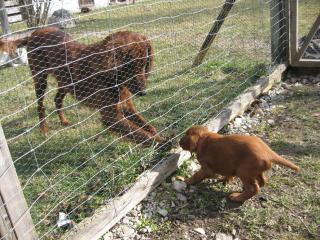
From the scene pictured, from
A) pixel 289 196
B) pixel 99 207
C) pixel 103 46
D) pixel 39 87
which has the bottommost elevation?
pixel 289 196

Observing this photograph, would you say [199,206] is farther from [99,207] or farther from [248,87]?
[248,87]

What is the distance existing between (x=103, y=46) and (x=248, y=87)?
6.65ft

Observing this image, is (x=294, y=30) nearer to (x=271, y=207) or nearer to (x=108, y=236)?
(x=271, y=207)

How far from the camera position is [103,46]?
10.7 feet

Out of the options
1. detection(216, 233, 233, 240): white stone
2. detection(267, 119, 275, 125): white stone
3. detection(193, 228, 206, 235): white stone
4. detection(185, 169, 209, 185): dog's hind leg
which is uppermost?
detection(185, 169, 209, 185): dog's hind leg

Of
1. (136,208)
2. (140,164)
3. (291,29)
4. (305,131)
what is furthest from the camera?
(291,29)

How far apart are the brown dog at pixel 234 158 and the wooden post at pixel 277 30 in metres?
2.45

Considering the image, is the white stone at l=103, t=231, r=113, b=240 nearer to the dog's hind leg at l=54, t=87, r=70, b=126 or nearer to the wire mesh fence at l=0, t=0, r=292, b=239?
the wire mesh fence at l=0, t=0, r=292, b=239

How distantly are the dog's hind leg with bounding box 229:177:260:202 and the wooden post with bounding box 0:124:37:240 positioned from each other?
1.42m

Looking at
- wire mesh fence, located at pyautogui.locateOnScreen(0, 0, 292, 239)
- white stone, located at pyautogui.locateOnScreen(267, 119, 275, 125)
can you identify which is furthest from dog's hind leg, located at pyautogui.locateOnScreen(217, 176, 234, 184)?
white stone, located at pyautogui.locateOnScreen(267, 119, 275, 125)

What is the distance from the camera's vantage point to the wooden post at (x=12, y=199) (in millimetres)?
2031

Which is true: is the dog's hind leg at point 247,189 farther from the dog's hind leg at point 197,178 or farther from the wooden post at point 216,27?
the wooden post at point 216,27

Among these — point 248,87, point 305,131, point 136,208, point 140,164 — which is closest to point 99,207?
point 136,208

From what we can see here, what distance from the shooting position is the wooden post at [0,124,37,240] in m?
2.03
